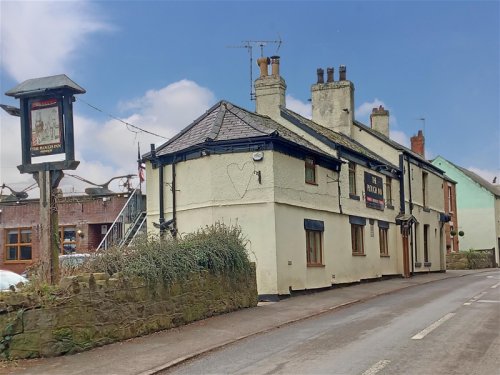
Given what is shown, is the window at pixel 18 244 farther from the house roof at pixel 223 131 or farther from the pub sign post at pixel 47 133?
the pub sign post at pixel 47 133


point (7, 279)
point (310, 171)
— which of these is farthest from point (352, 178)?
point (7, 279)

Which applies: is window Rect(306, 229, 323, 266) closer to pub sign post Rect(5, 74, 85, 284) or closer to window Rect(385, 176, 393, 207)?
window Rect(385, 176, 393, 207)

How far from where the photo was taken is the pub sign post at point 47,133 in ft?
38.9

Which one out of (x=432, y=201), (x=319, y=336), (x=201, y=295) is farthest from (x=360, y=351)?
(x=432, y=201)

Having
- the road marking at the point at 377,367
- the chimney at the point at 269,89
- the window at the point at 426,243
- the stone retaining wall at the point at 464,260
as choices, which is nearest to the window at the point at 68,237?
the chimney at the point at 269,89

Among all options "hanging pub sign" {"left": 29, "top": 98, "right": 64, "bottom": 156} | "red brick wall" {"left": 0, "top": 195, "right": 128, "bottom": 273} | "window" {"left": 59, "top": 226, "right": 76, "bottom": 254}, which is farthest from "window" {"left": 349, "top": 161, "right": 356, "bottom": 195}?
"hanging pub sign" {"left": 29, "top": 98, "right": 64, "bottom": 156}

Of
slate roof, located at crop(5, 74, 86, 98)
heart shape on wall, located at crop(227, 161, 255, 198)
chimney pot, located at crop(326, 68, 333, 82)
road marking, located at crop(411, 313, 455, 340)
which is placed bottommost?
road marking, located at crop(411, 313, 455, 340)

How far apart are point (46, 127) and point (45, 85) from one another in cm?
81

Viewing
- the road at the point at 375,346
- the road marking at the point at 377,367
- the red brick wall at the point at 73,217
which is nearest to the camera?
the road marking at the point at 377,367

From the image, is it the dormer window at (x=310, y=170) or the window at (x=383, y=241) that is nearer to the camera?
the dormer window at (x=310, y=170)

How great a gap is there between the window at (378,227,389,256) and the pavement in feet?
35.8

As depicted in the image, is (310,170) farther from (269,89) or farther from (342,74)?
(342,74)

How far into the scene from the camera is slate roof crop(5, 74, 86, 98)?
1187 cm

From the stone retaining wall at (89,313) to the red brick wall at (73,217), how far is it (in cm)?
1612
